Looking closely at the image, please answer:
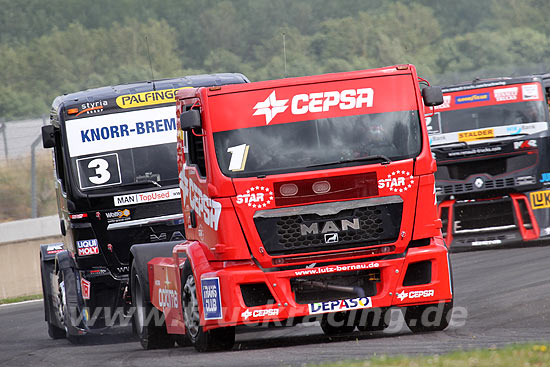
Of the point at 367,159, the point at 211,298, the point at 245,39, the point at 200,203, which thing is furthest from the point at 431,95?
the point at 245,39

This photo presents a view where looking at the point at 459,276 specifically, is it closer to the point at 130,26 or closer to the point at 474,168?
the point at 474,168

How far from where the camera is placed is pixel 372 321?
10.6 meters

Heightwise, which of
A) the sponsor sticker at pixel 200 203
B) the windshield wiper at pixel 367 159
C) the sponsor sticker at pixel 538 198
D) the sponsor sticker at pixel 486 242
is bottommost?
the sponsor sticker at pixel 486 242

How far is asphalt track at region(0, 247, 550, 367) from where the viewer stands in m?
8.91

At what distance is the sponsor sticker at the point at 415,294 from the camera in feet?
30.9

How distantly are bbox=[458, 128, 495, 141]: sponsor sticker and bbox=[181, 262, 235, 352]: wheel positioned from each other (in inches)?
372

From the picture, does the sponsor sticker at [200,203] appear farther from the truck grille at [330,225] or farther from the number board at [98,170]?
the number board at [98,170]

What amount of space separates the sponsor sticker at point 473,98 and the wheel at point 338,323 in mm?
8615

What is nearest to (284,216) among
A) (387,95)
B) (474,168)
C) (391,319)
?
(387,95)

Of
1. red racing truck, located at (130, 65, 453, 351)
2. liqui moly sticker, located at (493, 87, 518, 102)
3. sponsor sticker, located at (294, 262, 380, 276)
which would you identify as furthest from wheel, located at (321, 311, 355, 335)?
liqui moly sticker, located at (493, 87, 518, 102)

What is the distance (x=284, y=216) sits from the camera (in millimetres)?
9227

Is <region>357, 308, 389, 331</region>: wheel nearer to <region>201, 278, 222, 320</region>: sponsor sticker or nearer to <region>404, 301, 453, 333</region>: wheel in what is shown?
<region>404, 301, 453, 333</region>: wheel

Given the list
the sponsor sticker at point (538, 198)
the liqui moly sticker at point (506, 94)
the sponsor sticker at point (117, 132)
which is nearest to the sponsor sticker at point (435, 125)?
the liqui moly sticker at point (506, 94)

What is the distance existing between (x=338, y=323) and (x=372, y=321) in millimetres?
324
